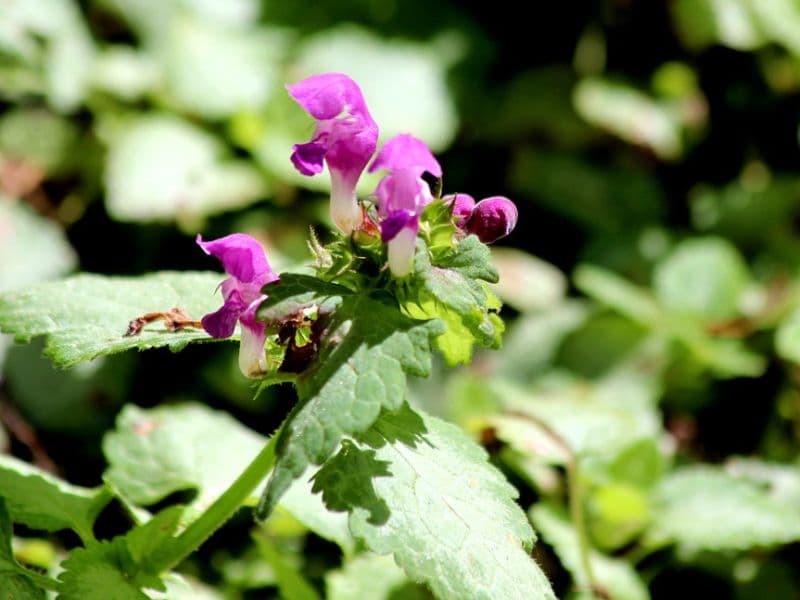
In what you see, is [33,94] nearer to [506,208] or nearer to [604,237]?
[604,237]

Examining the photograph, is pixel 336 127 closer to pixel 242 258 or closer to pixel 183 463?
pixel 242 258

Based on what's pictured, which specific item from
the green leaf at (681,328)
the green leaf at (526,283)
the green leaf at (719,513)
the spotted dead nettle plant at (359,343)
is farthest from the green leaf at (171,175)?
the green leaf at (719,513)

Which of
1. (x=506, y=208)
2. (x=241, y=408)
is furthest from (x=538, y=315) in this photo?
(x=506, y=208)

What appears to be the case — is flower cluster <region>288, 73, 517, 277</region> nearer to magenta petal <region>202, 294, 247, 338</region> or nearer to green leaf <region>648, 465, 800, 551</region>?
magenta petal <region>202, 294, 247, 338</region>

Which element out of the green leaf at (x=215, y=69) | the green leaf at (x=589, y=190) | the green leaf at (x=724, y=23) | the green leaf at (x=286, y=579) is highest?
the green leaf at (x=724, y=23)

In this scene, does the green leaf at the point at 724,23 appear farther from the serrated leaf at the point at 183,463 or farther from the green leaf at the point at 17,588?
the green leaf at the point at 17,588

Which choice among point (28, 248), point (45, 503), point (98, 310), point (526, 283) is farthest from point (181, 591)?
point (526, 283)
